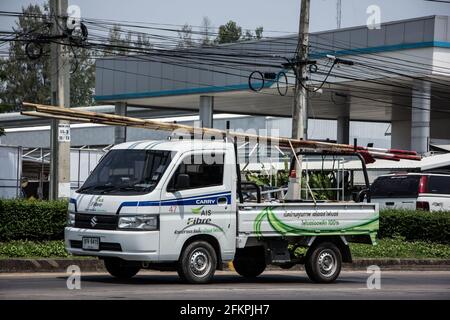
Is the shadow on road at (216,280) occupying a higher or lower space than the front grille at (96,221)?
lower

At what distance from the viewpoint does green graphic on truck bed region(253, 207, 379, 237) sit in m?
15.6

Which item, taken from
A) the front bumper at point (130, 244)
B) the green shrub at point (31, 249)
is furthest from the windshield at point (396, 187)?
the front bumper at point (130, 244)

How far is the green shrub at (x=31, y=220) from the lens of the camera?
19797 mm

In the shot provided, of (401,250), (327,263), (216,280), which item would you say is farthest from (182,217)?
(401,250)

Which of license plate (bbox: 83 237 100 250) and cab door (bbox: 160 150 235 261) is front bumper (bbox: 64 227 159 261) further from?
cab door (bbox: 160 150 235 261)

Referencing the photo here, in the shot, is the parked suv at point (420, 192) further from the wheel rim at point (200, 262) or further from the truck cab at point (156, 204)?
the wheel rim at point (200, 262)

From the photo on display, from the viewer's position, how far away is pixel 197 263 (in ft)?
48.7

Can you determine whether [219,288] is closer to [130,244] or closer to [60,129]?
[130,244]

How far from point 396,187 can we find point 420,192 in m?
0.90

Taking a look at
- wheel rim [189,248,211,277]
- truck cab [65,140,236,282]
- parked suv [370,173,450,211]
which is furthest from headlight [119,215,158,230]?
parked suv [370,173,450,211]

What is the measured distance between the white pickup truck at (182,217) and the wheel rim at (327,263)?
4 centimetres

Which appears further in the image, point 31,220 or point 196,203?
point 31,220
